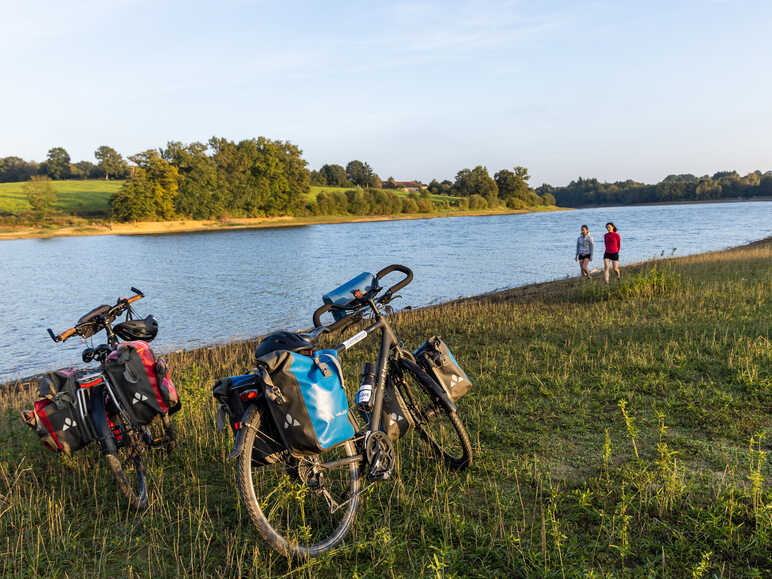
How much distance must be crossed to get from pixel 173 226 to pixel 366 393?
→ 89.9m

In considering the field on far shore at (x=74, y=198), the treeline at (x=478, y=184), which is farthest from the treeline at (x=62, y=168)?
the treeline at (x=478, y=184)

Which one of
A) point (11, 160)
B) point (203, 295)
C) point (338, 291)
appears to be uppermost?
point (11, 160)

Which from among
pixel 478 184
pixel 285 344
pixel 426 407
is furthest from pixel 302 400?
pixel 478 184

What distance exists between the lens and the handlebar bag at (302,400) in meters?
2.69

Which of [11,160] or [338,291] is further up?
[11,160]

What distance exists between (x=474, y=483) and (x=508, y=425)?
50.6 inches

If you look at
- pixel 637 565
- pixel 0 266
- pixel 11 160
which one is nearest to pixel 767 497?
pixel 637 565

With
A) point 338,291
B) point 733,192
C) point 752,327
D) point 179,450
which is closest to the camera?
point 338,291

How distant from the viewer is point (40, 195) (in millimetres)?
76688

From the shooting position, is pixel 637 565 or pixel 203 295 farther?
pixel 203 295

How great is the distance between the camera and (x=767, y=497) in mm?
3244

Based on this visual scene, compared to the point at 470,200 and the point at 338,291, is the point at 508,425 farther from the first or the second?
the point at 470,200

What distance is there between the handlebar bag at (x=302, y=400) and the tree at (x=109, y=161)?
15166 centimetres

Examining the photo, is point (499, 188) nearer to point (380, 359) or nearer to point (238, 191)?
point (238, 191)
